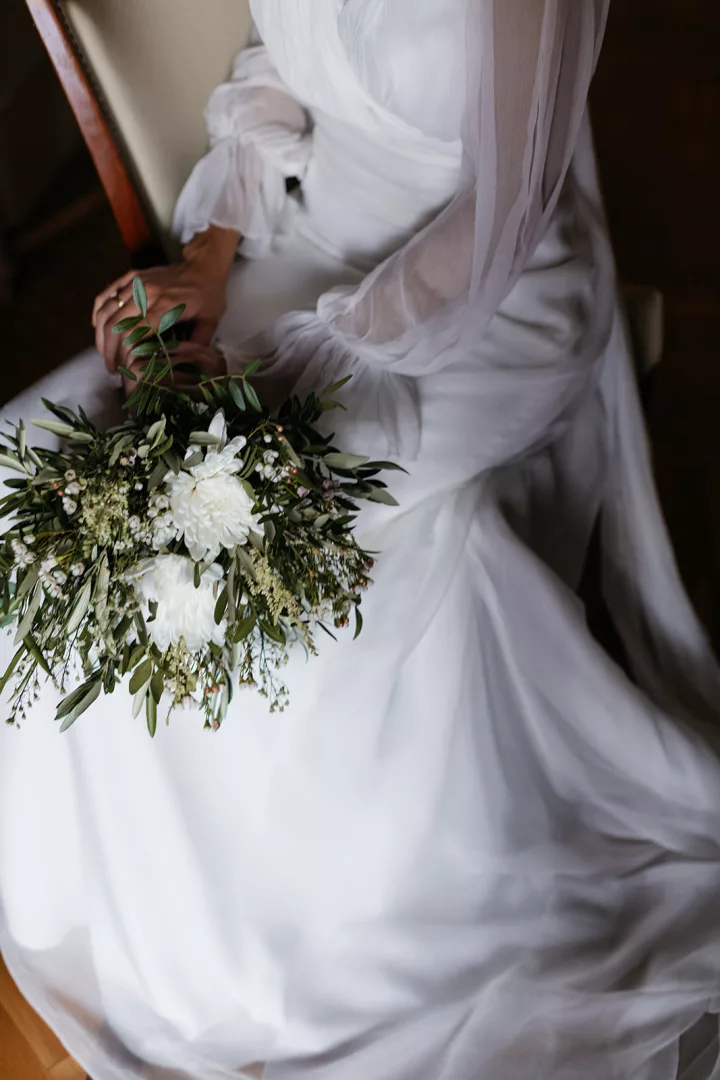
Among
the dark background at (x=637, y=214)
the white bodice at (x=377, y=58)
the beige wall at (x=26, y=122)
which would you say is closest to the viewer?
the white bodice at (x=377, y=58)

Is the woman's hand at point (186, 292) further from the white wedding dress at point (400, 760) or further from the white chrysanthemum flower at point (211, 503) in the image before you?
the white chrysanthemum flower at point (211, 503)

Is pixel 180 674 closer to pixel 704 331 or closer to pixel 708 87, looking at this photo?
pixel 704 331

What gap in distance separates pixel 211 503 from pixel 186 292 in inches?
16.8

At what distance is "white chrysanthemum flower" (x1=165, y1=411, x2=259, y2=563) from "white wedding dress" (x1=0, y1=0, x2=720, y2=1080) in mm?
225

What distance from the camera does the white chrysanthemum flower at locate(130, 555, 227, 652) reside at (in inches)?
27.6

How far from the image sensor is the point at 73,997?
1.05 m

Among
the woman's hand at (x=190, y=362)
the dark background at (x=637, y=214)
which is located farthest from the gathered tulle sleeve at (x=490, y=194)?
the dark background at (x=637, y=214)

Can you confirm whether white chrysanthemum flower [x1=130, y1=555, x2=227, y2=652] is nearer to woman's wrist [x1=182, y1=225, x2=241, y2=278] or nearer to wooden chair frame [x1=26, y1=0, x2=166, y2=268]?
woman's wrist [x1=182, y1=225, x2=241, y2=278]

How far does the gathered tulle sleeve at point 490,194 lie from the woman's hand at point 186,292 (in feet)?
0.63

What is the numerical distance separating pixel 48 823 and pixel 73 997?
220mm

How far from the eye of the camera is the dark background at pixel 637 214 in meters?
1.84

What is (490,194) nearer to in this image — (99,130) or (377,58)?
(377,58)

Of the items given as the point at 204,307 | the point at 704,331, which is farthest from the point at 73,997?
the point at 704,331

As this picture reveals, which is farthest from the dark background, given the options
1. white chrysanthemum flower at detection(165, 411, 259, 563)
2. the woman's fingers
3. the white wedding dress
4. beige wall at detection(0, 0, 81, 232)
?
white chrysanthemum flower at detection(165, 411, 259, 563)
